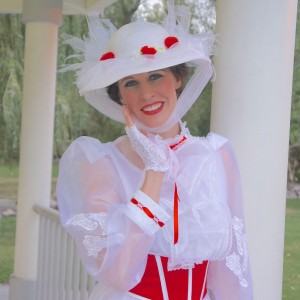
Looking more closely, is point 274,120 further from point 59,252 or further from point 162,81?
point 59,252

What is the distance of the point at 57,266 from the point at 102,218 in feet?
8.48

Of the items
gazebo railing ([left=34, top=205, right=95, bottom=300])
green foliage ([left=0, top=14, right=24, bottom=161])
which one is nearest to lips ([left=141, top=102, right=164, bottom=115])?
gazebo railing ([left=34, top=205, right=95, bottom=300])

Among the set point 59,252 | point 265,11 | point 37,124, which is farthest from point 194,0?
point 265,11

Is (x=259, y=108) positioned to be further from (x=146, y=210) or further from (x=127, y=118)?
(x=146, y=210)

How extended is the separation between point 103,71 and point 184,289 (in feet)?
1.94

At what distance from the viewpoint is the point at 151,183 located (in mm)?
1704

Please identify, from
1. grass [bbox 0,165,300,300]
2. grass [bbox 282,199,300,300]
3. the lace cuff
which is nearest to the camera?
the lace cuff

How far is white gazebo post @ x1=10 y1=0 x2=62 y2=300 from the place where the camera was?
498cm

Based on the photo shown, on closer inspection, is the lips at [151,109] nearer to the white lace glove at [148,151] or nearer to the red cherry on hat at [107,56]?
the white lace glove at [148,151]

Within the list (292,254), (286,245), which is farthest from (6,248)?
(286,245)

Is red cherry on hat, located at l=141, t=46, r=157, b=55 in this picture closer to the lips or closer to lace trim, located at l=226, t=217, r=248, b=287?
the lips

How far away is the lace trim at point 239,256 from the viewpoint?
1916mm

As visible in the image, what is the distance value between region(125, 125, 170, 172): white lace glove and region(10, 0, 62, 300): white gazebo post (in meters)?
3.33

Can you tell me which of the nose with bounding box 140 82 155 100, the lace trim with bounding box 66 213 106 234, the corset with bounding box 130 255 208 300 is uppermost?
the nose with bounding box 140 82 155 100
